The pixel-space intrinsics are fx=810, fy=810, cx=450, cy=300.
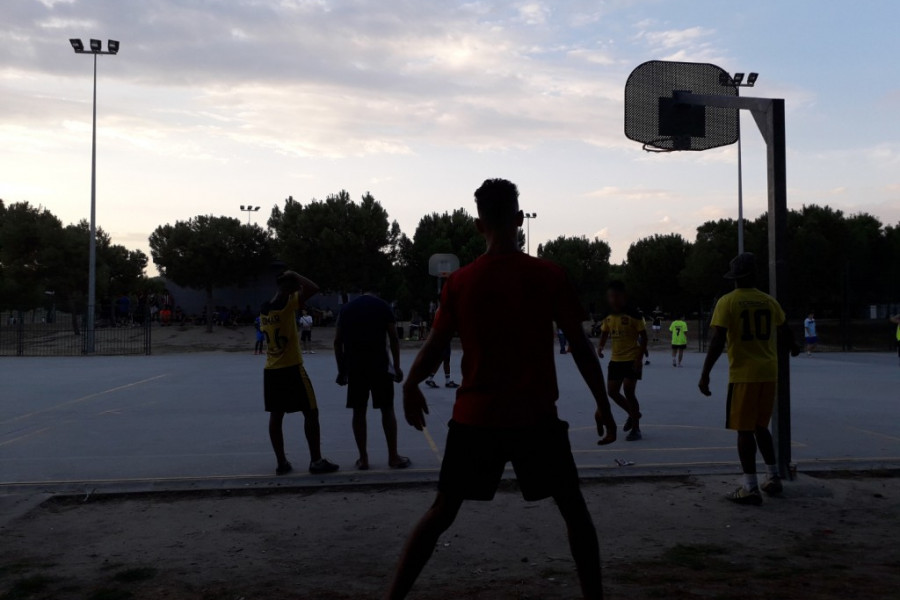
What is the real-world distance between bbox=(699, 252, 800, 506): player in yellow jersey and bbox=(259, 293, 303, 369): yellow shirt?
11.7 ft

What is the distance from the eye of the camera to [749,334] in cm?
603

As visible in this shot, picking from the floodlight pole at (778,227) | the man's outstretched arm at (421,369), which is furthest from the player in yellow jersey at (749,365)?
the man's outstretched arm at (421,369)

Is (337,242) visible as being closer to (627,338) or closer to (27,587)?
(627,338)

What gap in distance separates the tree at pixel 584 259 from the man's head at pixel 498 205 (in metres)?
74.9

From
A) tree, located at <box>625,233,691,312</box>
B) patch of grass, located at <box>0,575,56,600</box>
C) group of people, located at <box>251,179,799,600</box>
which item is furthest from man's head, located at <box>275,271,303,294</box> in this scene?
tree, located at <box>625,233,691,312</box>

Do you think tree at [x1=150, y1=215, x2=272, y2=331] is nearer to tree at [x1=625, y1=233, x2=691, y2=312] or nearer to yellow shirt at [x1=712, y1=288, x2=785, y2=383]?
tree at [x1=625, y1=233, x2=691, y2=312]

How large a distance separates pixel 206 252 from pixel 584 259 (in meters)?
45.3

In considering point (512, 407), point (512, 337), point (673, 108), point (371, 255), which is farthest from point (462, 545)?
point (371, 255)

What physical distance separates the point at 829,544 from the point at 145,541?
14.0 feet

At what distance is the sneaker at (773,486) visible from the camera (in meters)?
6.11

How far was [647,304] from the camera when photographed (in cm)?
7000

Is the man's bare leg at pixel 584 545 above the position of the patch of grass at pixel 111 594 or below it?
above

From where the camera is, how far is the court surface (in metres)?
7.36

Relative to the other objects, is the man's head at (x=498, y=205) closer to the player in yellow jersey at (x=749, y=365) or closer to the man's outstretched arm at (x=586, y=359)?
the man's outstretched arm at (x=586, y=359)
